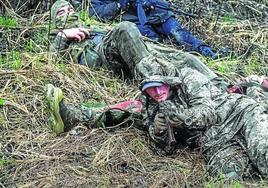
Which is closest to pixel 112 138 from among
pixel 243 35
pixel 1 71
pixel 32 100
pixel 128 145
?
pixel 128 145

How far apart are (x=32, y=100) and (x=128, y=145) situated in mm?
1071

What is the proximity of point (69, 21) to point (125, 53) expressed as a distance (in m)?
1.41

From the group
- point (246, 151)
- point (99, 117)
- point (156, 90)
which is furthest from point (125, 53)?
point (246, 151)

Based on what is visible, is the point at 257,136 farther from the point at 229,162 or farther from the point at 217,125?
the point at 217,125

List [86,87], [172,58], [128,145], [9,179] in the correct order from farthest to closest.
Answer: [86,87] → [172,58] → [128,145] → [9,179]

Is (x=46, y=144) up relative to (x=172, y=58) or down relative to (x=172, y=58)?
down

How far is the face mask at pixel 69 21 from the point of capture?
273 inches

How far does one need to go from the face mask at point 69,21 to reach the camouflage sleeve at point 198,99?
194 centimetres

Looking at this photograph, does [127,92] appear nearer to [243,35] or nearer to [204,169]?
[204,169]

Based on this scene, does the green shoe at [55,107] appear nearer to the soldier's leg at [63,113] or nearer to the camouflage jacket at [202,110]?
the soldier's leg at [63,113]

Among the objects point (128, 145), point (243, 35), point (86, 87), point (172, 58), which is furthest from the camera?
point (243, 35)

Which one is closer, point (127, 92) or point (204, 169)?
point (204, 169)

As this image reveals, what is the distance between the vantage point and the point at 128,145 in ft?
16.6

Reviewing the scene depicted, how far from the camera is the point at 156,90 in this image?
16.0 ft
